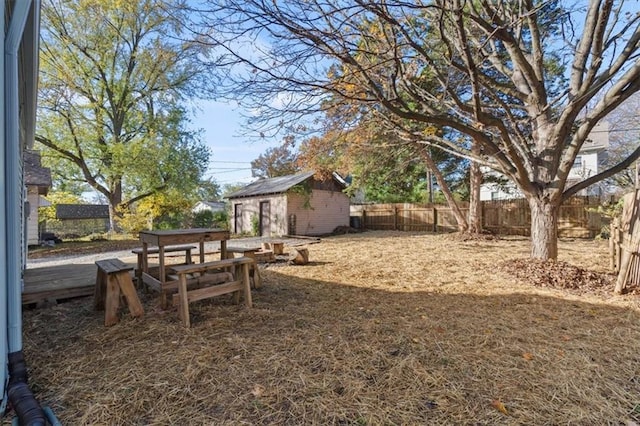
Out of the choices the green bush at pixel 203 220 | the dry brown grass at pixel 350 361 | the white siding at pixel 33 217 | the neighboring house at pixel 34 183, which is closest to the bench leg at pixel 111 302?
the dry brown grass at pixel 350 361

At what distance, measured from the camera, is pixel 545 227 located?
5.64m

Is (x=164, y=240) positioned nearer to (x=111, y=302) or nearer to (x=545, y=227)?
(x=111, y=302)

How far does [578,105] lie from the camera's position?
4.78 metres

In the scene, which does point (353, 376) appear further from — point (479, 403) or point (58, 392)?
point (58, 392)

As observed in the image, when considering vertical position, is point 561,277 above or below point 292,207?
below

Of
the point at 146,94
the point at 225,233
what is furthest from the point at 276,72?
the point at 146,94

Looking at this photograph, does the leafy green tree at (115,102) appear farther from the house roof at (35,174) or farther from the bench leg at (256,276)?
the bench leg at (256,276)

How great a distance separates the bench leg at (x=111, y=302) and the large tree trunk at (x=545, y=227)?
22.1 feet

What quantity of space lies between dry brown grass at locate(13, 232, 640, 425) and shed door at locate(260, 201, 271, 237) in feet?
41.2

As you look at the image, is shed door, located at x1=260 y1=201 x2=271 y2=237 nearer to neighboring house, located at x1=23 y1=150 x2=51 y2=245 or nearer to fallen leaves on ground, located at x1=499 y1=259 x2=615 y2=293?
neighboring house, located at x1=23 y1=150 x2=51 y2=245

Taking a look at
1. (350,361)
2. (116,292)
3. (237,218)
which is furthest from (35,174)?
(350,361)

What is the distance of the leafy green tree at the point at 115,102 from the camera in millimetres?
14328

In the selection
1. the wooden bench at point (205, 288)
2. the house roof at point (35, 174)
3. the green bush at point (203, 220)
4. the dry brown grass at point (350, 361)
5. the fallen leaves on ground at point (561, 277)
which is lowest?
the dry brown grass at point (350, 361)

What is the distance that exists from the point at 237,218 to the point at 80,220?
1168 centimetres
